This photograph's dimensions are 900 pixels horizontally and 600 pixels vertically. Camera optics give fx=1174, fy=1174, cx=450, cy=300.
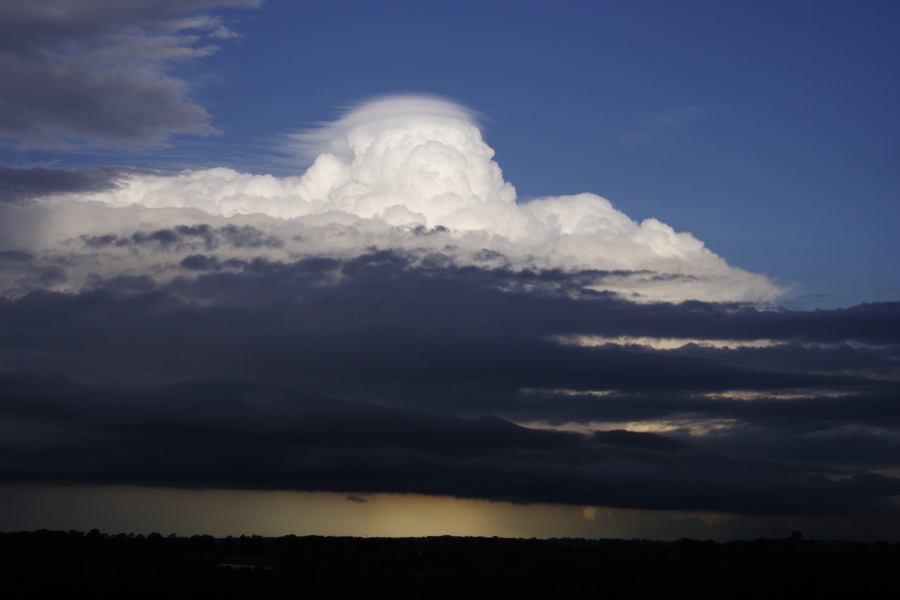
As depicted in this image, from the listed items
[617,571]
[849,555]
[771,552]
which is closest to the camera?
[617,571]

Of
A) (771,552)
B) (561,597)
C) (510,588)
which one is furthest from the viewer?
(771,552)

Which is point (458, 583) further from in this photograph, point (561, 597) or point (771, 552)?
point (771, 552)

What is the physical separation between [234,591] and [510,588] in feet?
101

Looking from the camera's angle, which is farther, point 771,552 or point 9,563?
point 771,552

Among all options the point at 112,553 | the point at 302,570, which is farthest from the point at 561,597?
the point at 112,553

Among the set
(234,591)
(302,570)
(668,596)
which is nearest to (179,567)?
(302,570)

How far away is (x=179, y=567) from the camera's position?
160 meters

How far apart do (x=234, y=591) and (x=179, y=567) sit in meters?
31.4

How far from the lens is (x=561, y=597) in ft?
398

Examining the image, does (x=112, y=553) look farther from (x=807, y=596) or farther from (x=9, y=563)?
(x=807, y=596)

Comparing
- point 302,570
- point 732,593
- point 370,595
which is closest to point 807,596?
point 732,593

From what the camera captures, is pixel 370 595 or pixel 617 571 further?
pixel 617 571

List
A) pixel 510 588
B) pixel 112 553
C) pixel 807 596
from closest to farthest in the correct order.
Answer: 1. pixel 807 596
2. pixel 510 588
3. pixel 112 553

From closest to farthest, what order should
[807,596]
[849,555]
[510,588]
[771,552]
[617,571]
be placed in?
1. [807,596]
2. [510,588]
3. [617,571]
4. [849,555]
5. [771,552]
